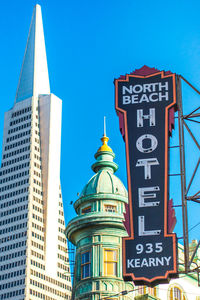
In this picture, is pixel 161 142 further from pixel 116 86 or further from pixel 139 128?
pixel 116 86

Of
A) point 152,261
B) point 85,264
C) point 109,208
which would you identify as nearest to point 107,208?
point 109,208

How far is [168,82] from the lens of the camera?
1383 inches

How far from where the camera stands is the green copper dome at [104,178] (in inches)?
1802

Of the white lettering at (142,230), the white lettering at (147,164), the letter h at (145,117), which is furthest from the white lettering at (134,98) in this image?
the white lettering at (142,230)

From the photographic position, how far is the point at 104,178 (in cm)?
4631

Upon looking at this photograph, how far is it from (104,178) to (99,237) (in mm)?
4290

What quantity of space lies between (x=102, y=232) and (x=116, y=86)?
34.9 ft

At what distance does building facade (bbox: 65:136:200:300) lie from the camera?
42438 mm

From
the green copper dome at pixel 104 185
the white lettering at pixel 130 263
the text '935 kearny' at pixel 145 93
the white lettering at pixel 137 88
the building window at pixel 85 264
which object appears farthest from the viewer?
the green copper dome at pixel 104 185

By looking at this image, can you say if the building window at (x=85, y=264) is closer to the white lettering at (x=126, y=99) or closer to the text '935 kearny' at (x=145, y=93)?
the white lettering at (x=126, y=99)

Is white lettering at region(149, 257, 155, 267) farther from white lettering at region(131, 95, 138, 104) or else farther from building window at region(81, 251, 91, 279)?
building window at region(81, 251, 91, 279)

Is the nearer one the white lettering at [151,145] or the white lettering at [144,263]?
the white lettering at [144,263]

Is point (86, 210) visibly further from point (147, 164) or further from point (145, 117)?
point (147, 164)

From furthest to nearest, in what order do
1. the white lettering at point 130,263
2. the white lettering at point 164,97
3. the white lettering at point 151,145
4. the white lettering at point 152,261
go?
1. the white lettering at point 164,97
2. the white lettering at point 151,145
3. the white lettering at point 130,263
4. the white lettering at point 152,261
